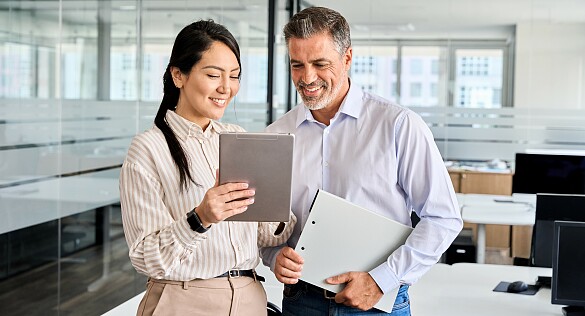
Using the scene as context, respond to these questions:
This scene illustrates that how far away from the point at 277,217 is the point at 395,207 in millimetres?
469

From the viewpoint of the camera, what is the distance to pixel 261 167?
1918 millimetres

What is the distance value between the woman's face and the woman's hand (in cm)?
26

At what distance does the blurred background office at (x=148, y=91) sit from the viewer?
4105 millimetres

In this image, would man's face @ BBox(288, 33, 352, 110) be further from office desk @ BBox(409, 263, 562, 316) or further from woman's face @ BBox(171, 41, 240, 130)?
office desk @ BBox(409, 263, 562, 316)

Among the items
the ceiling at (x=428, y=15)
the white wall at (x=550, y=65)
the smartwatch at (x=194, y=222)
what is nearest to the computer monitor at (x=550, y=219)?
the smartwatch at (x=194, y=222)

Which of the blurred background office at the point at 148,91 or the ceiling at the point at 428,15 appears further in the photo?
the ceiling at the point at 428,15

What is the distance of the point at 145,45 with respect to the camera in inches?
213

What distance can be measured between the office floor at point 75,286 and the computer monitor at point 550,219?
97.8 inches

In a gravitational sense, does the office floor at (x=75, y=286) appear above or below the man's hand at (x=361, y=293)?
below

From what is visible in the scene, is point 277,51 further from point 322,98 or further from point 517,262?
point 322,98

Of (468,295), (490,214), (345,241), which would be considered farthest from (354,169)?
(490,214)

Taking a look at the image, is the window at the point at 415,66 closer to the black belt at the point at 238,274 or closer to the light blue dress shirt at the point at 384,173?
the light blue dress shirt at the point at 384,173

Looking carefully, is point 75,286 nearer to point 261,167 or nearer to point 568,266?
point 568,266

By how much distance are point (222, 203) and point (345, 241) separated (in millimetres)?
529
